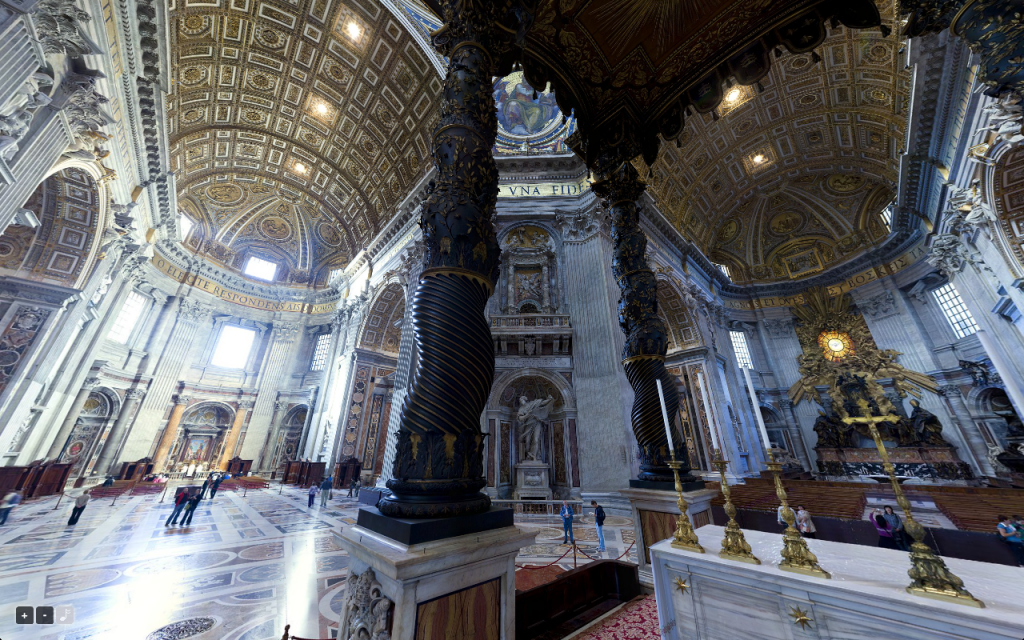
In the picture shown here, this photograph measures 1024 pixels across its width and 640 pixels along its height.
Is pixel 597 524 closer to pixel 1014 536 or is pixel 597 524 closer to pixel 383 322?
pixel 1014 536

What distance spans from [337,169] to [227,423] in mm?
15083

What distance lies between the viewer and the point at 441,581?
1729 millimetres

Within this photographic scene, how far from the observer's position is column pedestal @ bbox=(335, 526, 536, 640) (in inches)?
62.8

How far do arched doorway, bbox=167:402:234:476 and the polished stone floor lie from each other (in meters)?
11.0

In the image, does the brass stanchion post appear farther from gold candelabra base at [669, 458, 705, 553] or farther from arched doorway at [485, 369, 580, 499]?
arched doorway at [485, 369, 580, 499]

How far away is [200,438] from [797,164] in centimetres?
3448

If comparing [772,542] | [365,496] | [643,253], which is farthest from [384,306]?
[772,542]

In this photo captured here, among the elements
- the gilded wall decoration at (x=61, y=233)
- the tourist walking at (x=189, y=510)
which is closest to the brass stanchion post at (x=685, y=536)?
the tourist walking at (x=189, y=510)

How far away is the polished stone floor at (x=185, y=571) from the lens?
2.96m

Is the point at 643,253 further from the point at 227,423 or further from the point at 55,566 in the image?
the point at 227,423

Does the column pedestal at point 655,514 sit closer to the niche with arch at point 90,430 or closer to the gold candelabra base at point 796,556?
the gold candelabra base at point 796,556

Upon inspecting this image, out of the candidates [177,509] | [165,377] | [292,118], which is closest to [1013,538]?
[177,509]

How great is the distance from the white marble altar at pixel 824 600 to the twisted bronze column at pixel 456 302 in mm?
1260

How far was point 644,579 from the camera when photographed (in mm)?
3648
